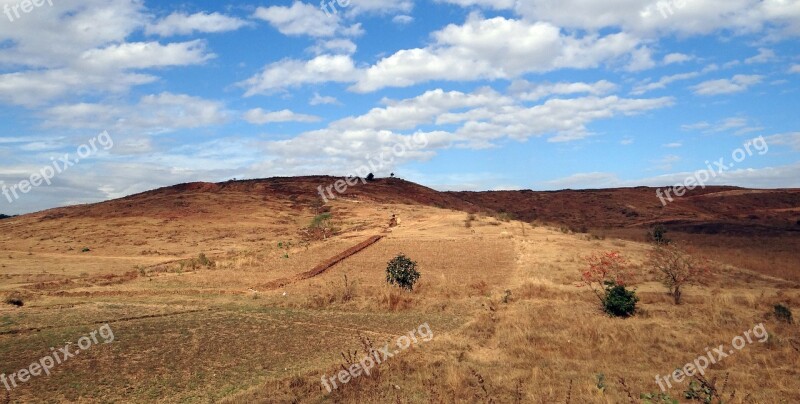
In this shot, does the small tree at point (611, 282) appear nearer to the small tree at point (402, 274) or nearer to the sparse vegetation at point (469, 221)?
the small tree at point (402, 274)

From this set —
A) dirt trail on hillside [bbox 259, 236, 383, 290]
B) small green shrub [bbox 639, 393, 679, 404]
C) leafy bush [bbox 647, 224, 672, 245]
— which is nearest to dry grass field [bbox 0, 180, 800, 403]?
dirt trail on hillside [bbox 259, 236, 383, 290]

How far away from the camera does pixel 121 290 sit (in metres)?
18.9

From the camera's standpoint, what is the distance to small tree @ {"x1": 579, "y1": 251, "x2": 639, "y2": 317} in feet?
47.2

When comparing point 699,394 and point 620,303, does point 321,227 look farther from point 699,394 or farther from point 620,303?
point 699,394

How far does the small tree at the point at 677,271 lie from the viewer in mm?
16797

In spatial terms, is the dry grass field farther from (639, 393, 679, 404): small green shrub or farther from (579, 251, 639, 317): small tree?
(579, 251, 639, 317): small tree

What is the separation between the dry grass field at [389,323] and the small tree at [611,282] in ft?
1.66

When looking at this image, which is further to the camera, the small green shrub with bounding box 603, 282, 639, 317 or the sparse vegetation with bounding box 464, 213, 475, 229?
the sparse vegetation with bounding box 464, 213, 475, 229

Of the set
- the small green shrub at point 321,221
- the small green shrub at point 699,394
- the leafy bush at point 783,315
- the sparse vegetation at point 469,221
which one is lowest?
the leafy bush at point 783,315

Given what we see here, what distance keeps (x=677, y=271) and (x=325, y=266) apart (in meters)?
14.4

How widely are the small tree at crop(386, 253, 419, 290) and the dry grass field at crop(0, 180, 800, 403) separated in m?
0.41

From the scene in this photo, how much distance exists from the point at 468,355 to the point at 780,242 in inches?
1302

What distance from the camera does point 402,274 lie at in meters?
19.2

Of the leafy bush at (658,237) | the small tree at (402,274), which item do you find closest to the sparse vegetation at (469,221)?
the leafy bush at (658,237)
